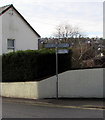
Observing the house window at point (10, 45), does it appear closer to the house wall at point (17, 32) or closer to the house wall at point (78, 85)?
the house wall at point (17, 32)

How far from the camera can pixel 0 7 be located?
2870 cm

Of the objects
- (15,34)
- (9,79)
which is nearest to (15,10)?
(15,34)

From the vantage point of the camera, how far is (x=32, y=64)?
54.0ft

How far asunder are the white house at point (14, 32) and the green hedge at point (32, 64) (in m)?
7.25

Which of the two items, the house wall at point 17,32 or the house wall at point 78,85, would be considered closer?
the house wall at point 78,85

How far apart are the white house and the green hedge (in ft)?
23.8

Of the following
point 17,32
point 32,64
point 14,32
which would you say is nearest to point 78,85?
point 32,64


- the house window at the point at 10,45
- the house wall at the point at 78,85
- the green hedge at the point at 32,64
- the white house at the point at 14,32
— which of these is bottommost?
the house wall at the point at 78,85

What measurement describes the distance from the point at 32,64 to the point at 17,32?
10.8 m

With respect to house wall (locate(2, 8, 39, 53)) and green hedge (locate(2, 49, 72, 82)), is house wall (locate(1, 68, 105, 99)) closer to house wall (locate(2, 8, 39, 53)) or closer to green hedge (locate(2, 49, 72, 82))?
green hedge (locate(2, 49, 72, 82))

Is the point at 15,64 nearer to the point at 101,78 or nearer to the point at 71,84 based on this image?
the point at 71,84

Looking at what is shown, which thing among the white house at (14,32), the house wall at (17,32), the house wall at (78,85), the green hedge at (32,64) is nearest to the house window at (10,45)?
the white house at (14,32)

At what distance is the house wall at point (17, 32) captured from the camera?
25438 millimetres

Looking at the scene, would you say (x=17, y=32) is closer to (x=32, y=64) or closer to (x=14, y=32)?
(x=14, y=32)
